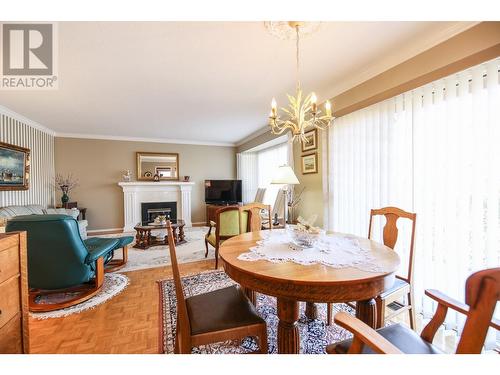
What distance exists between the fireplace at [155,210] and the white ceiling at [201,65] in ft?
8.44

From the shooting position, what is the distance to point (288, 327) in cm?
117

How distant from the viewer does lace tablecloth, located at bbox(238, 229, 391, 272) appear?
118 centimetres

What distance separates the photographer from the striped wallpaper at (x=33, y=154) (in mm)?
3715

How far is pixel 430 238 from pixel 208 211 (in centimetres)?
508

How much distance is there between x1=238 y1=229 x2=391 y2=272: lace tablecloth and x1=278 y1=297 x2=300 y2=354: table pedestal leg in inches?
8.8

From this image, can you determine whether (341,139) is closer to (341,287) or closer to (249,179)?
(341,287)

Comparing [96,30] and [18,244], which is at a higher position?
[96,30]

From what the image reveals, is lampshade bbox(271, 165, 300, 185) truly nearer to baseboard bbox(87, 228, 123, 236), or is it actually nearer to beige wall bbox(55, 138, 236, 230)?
beige wall bbox(55, 138, 236, 230)

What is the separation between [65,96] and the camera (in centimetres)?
315

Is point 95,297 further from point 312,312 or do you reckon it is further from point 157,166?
point 157,166

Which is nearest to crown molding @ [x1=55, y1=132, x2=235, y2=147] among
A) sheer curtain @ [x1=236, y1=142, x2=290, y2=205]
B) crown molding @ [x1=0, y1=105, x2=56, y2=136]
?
crown molding @ [x1=0, y1=105, x2=56, y2=136]

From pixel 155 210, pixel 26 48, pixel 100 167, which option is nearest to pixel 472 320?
pixel 26 48
